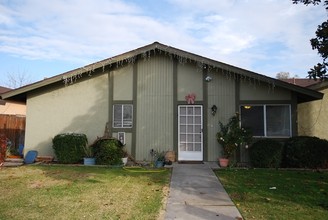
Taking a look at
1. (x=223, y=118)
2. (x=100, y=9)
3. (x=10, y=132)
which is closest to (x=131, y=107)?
(x=223, y=118)

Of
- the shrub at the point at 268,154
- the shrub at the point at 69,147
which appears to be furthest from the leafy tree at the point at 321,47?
the shrub at the point at 69,147

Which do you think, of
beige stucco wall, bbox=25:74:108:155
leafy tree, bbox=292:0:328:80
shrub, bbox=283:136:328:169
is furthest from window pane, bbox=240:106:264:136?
beige stucco wall, bbox=25:74:108:155

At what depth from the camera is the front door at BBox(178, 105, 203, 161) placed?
1164cm

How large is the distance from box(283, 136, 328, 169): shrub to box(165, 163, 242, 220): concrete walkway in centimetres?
294

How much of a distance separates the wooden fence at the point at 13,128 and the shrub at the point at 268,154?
11.8 metres

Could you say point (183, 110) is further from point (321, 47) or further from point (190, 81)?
point (321, 47)

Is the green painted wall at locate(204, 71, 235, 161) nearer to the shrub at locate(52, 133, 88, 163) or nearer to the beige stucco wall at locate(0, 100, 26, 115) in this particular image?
the shrub at locate(52, 133, 88, 163)

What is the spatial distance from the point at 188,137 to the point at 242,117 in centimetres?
214

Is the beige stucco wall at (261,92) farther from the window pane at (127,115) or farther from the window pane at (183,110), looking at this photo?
the window pane at (127,115)

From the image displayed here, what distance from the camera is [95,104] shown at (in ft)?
39.6

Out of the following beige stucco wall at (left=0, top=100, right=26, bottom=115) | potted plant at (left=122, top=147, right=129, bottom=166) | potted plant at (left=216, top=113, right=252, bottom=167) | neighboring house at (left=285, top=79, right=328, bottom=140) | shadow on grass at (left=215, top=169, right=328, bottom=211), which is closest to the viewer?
shadow on grass at (left=215, top=169, right=328, bottom=211)

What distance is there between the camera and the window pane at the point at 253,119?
11352 millimetres

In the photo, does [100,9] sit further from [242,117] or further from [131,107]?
[242,117]

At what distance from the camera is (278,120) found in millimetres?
11352
